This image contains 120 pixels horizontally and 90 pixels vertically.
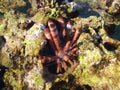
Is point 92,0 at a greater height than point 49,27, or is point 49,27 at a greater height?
point 49,27

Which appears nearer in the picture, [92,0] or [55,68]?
[55,68]

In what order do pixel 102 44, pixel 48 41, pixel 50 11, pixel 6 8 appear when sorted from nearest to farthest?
1. pixel 102 44
2. pixel 48 41
3. pixel 50 11
4. pixel 6 8

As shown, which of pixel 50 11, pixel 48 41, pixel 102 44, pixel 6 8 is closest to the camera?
pixel 102 44

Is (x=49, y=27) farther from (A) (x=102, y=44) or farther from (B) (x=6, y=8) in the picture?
(B) (x=6, y=8)

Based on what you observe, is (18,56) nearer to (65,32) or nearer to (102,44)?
(65,32)

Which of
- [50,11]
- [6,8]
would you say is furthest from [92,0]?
[6,8]

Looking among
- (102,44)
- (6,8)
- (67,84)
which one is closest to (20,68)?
(67,84)

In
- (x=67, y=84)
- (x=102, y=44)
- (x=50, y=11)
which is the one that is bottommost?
(x=67, y=84)
